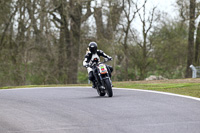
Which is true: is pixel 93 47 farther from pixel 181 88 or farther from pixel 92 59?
pixel 181 88

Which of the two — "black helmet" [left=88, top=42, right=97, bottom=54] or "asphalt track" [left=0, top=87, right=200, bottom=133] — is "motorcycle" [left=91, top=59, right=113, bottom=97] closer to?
"black helmet" [left=88, top=42, right=97, bottom=54]

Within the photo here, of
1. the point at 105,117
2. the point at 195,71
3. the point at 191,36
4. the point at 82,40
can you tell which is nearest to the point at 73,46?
the point at 82,40

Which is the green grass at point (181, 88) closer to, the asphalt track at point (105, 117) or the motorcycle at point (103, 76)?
the motorcycle at point (103, 76)

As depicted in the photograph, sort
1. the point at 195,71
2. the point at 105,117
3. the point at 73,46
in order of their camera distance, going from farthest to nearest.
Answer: the point at 73,46
the point at 195,71
the point at 105,117

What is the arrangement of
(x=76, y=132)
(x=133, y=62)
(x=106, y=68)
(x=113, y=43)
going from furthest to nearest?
(x=133, y=62) → (x=113, y=43) → (x=106, y=68) → (x=76, y=132)

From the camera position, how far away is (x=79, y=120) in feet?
25.6

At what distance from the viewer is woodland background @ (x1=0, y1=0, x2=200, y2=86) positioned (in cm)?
3331

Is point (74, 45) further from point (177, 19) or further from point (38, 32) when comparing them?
point (177, 19)

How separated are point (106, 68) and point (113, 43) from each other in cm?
2355

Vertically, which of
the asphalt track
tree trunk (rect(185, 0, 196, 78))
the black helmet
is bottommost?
the asphalt track

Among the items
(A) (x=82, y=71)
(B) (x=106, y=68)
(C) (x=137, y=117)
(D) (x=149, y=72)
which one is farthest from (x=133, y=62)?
(C) (x=137, y=117)

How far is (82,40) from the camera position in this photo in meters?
36.6

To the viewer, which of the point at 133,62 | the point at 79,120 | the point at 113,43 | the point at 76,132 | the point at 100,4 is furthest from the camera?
the point at 133,62

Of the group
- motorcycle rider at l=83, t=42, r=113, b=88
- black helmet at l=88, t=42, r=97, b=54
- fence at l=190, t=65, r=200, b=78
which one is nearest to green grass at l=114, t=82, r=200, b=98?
motorcycle rider at l=83, t=42, r=113, b=88
